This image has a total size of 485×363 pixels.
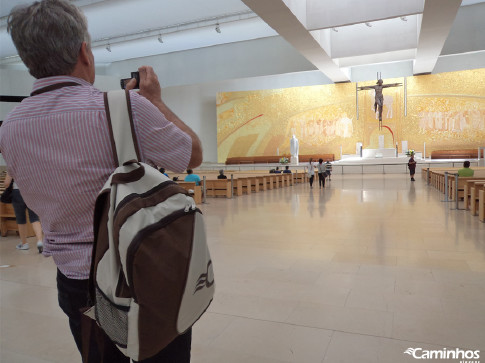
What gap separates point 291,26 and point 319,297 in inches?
461

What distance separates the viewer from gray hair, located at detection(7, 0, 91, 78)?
43.9 inches

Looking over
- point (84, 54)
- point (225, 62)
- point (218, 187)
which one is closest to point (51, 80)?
point (84, 54)

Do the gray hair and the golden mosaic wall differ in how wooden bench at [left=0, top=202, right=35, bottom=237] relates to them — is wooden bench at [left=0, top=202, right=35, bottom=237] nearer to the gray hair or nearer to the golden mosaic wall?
the gray hair

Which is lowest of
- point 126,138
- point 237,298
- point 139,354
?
point 237,298

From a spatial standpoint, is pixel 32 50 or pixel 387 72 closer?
pixel 32 50

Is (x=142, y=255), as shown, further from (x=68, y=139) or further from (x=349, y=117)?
(x=349, y=117)

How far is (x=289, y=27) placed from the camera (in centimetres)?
1344

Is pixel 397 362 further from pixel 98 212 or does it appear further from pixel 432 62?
pixel 432 62

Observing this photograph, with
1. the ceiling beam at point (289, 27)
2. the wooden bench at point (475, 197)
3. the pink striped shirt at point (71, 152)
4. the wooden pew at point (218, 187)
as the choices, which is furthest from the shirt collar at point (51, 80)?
the wooden pew at point (218, 187)

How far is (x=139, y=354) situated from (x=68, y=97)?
71 centimetres

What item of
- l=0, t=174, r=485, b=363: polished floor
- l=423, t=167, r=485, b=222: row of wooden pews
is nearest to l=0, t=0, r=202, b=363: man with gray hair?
l=0, t=174, r=485, b=363: polished floor

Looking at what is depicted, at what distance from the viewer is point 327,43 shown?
18328 millimetres

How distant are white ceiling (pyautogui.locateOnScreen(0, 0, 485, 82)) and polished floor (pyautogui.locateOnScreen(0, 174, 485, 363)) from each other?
300 inches

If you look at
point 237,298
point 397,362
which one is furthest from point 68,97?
point 237,298
